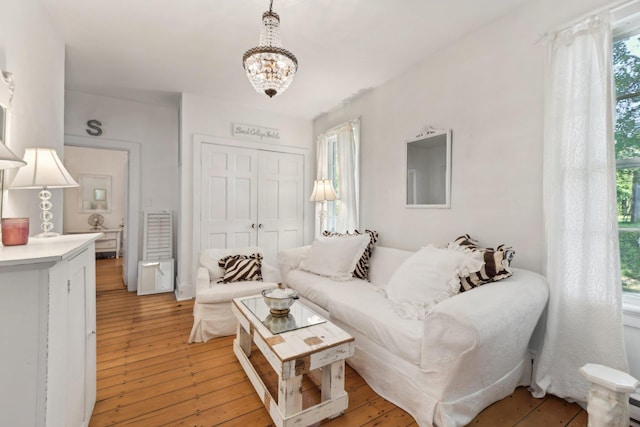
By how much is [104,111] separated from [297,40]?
118 inches

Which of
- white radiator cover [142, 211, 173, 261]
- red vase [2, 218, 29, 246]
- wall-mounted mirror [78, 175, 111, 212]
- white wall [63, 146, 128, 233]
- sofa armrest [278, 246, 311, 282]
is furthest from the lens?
wall-mounted mirror [78, 175, 111, 212]

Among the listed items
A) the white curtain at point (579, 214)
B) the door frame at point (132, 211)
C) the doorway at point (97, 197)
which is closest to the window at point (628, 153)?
the white curtain at point (579, 214)

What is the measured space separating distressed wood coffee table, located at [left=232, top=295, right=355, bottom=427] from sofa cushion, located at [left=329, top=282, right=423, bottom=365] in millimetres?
287

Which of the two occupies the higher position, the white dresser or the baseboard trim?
the white dresser

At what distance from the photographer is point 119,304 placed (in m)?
3.39

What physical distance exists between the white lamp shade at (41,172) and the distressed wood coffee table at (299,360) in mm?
1345

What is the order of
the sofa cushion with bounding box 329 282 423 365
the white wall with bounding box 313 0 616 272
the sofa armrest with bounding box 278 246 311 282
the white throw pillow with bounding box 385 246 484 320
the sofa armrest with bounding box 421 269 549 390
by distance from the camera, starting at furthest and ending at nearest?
1. the sofa armrest with bounding box 278 246 311 282
2. the white wall with bounding box 313 0 616 272
3. the white throw pillow with bounding box 385 246 484 320
4. the sofa cushion with bounding box 329 282 423 365
5. the sofa armrest with bounding box 421 269 549 390

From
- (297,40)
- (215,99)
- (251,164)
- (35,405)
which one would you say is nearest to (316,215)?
(251,164)

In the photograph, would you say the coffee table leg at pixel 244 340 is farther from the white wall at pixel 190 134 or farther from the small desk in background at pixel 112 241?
the small desk in background at pixel 112 241

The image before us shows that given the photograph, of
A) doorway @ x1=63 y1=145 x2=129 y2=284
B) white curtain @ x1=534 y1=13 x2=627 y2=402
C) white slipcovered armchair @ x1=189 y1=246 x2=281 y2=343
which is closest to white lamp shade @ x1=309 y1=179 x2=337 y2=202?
white slipcovered armchair @ x1=189 y1=246 x2=281 y2=343

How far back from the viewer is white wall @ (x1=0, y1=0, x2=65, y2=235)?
4.89 ft

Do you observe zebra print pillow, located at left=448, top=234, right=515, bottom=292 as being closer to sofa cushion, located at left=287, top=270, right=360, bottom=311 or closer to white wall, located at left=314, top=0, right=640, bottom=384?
white wall, located at left=314, top=0, right=640, bottom=384

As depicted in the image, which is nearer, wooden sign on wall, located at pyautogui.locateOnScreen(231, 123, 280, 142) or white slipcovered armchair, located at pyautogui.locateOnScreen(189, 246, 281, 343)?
white slipcovered armchair, located at pyautogui.locateOnScreen(189, 246, 281, 343)

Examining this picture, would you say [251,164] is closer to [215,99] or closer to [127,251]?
[215,99]
